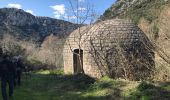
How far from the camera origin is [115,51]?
21.0m

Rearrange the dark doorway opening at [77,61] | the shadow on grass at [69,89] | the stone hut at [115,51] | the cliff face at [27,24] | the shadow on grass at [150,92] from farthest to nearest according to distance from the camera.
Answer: the cliff face at [27,24], the dark doorway opening at [77,61], the stone hut at [115,51], the shadow on grass at [69,89], the shadow on grass at [150,92]

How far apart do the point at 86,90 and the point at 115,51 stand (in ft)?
13.1

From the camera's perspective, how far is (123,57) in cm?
2044

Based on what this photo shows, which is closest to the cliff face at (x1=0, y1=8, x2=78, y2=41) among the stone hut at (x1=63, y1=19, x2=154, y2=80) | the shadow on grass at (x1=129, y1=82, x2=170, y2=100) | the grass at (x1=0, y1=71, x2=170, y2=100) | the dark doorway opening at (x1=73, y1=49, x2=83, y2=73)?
the dark doorway opening at (x1=73, y1=49, x2=83, y2=73)

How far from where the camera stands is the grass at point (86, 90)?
14.6m

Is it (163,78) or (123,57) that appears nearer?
(163,78)

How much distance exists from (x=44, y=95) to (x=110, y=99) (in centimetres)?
393

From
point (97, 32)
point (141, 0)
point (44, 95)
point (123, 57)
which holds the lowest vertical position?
point (44, 95)

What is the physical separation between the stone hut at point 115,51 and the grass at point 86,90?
104 centimetres

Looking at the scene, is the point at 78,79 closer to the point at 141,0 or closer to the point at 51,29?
the point at 141,0

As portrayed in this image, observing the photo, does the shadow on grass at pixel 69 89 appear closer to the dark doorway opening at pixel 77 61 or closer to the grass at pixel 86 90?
the grass at pixel 86 90

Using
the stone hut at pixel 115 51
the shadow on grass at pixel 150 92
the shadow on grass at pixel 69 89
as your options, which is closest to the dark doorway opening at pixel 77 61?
the stone hut at pixel 115 51

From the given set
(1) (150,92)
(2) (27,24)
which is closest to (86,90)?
(1) (150,92)

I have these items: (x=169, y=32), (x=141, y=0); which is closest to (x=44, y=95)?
(x=169, y=32)
